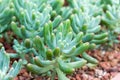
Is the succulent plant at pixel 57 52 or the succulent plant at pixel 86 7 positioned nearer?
the succulent plant at pixel 57 52

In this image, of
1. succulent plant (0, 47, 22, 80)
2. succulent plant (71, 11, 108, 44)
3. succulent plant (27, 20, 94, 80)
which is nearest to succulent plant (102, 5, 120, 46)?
succulent plant (71, 11, 108, 44)

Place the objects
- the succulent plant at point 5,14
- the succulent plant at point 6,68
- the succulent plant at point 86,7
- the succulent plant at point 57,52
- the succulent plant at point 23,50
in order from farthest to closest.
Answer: the succulent plant at point 86,7 → the succulent plant at point 5,14 → the succulent plant at point 23,50 → the succulent plant at point 57,52 → the succulent plant at point 6,68

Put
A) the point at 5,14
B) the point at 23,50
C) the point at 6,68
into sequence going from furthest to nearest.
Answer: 1. the point at 5,14
2. the point at 23,50
3. the point at 6,68

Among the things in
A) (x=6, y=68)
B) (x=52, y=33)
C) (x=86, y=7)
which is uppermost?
(x=86, y=7)

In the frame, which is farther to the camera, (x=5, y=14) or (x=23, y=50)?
(x=5, y=14)

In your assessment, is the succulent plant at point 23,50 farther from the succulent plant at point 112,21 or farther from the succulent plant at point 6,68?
the succulent plant at point 112,21

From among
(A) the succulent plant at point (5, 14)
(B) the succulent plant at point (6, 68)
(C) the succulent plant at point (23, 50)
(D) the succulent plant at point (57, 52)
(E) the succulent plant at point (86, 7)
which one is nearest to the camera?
(B) the succulent plant at point (6, 68)

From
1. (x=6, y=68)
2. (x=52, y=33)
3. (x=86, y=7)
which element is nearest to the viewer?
(x=6, y=68)

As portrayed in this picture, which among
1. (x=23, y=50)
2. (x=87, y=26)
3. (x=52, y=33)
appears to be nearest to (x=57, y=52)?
(x=52, y=33)

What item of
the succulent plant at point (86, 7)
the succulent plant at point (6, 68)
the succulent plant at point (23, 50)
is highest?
the succulent plant at point (86, 7)

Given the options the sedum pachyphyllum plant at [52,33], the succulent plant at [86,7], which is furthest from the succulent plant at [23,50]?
the succulent plant at [86,7]

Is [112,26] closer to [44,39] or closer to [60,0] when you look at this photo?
[60,0]

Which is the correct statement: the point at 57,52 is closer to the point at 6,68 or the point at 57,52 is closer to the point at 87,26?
the point at 6,68
